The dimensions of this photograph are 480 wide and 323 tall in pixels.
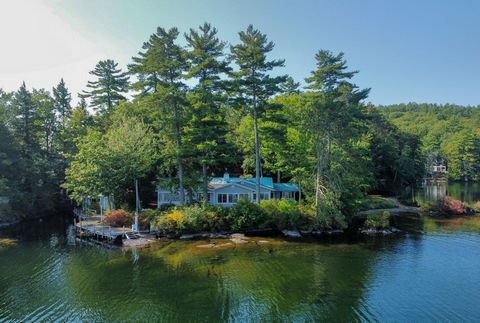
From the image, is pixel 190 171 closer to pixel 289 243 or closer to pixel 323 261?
pixel 289 243

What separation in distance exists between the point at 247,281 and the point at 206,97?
1737 centimetres

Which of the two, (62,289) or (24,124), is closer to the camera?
(62,289)

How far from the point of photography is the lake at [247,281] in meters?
14.4

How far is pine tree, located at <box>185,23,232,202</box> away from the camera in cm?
2953

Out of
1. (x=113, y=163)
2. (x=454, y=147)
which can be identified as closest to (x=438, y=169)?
(x=454, y=147)

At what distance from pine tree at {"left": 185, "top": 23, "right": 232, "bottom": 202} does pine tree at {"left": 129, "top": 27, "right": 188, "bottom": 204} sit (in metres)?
1.01

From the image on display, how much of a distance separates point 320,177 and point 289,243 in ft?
24.4

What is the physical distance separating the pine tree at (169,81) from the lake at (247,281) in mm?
10527

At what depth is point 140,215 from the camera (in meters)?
29.1

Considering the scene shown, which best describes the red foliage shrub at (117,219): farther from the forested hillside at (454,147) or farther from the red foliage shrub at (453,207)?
the forested hillside at (454,147)

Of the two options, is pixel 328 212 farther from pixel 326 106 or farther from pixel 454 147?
pixel 454 147

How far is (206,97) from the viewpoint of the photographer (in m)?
29.5

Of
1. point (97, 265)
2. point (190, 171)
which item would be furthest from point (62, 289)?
point (190, 171)

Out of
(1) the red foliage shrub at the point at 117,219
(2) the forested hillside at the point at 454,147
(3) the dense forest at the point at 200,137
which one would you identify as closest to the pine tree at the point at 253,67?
(3) the dense forest at the point at 200,137
